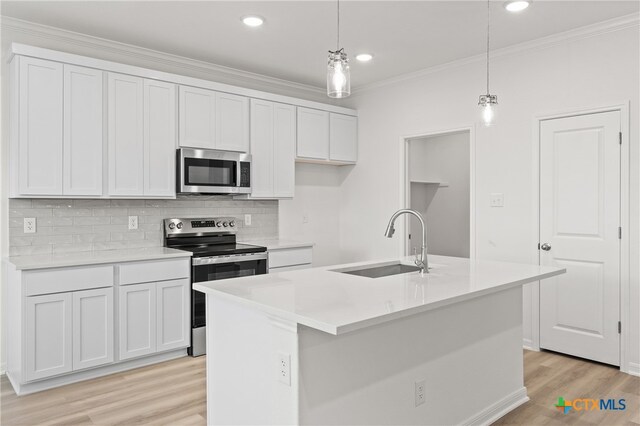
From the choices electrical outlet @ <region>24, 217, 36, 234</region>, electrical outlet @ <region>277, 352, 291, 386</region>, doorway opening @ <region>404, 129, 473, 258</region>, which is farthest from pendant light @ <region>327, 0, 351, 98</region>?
doorway opening @ <region>404, 129, 473, 258</region>

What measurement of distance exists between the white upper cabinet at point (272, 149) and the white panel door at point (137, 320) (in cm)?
143

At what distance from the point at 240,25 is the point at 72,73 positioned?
1288 millimetres

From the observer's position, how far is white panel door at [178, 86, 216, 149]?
3.98m

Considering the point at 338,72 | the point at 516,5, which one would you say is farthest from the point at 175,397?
the point at 516,5

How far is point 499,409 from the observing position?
2730mm

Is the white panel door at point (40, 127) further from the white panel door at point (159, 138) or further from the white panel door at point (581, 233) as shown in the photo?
the white panel door at point (581, 233)

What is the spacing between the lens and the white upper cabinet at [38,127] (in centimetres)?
320

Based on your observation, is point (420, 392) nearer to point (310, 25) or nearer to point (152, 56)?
point (310, 25)

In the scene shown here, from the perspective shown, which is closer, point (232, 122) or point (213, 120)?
point (213, 120)

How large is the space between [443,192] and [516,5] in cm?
360

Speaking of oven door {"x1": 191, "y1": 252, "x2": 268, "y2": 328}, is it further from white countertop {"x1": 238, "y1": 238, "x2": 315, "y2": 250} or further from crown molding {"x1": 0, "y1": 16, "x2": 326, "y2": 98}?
crown molding {"x1": 0, "y1": 16, "x2": 326, "y2": 98}

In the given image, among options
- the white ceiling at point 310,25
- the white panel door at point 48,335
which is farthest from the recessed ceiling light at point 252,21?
the white panel door at point 48,335

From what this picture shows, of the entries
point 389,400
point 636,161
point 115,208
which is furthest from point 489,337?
point 115,208

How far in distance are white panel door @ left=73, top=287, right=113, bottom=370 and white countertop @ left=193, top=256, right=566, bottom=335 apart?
1425mm
